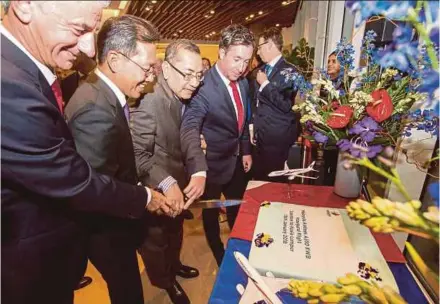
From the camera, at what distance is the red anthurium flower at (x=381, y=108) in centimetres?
122

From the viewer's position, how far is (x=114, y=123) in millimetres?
1102

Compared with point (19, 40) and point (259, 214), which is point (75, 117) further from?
point (259, 214)

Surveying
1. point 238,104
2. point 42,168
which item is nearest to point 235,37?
point 238,104

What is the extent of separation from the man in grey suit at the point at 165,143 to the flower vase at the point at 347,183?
A: 69 centimetres

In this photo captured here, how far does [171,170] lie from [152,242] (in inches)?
14.8

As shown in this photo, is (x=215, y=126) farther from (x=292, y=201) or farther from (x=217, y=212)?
(x=292, y=201)

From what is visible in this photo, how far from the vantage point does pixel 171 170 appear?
165 centimetres

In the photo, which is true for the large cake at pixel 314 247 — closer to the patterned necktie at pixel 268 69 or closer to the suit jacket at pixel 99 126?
the suit jacket at pixel 99 126

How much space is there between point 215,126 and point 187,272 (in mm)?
987

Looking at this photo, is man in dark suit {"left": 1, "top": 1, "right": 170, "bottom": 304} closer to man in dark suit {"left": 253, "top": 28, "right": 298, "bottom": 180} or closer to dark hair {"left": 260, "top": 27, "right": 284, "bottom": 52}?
man in dark suit {"left": 253, "top": 28, "right": 298, "bottom": 180}

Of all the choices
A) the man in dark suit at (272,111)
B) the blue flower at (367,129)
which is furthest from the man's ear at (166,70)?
the man in dark suit at (272,111)

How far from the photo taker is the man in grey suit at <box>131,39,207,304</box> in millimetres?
1497

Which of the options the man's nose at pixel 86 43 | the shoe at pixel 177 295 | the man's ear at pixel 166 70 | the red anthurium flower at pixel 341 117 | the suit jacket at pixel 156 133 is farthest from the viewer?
the shoe at pixel 177 295

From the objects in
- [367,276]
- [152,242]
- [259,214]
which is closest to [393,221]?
[367,276]
